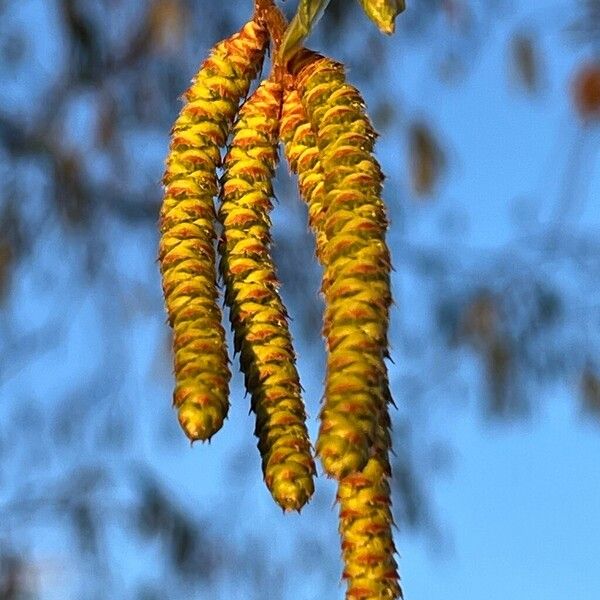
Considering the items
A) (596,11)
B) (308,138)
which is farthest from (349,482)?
(596,11)

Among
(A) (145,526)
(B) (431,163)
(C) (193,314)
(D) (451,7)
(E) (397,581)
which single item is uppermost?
(D) (451,7)

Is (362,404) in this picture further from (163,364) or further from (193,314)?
(163,364)

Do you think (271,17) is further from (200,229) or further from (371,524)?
(371,524)

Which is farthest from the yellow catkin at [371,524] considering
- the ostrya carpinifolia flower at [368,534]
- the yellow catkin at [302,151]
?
the yellow catkin at [302,151]

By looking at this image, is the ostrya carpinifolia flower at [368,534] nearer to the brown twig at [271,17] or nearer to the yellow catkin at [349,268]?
the yellow catkin at [349,268]

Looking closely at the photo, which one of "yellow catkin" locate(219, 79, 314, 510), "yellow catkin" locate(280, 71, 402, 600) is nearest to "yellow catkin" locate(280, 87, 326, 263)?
"yellow catkin" locate(219, 79, 314, 510)

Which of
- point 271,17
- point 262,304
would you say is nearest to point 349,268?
point 262,304
